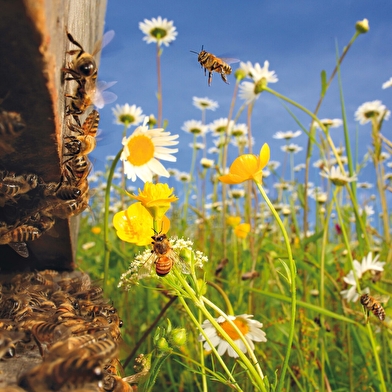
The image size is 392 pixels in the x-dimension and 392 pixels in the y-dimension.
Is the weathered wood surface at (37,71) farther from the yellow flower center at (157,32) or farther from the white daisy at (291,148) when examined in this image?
the white daisy at (291,148)

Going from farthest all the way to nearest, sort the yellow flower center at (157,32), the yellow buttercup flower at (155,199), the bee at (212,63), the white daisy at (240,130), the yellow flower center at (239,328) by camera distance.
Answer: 1. the white daisy at (240,130)
2. the yellow flower center at (157,32)
3. the bee at (212,63)
4. the yellow flower center at (239,328)
5. the yellow buttercup flower at (155,199)

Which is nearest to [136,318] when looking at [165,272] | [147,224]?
[147,224]

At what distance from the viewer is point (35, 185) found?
106cm

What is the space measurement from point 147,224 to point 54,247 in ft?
1.37

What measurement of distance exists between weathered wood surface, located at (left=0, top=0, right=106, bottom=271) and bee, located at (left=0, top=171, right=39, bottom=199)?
Answer: 0.02 meters

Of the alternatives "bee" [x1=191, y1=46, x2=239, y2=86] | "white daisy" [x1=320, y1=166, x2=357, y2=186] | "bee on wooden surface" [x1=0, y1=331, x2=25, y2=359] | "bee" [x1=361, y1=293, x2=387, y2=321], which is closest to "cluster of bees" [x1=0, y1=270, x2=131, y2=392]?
"bee on wooden surface" [x1=0, y1=331, x2=25, y2=359]

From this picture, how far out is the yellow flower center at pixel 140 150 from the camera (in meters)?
1.30

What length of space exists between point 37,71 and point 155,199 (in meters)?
0.42

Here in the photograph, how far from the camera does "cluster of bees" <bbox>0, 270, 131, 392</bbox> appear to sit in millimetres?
629

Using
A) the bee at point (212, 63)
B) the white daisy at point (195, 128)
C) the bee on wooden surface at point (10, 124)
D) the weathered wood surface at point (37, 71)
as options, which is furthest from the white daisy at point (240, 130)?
the bee on wooden surface at point (10, 124)

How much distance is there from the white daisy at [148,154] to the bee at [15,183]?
30 centimetres

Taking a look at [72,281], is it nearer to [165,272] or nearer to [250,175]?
Answer: [165,272]

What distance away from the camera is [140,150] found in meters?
1.33

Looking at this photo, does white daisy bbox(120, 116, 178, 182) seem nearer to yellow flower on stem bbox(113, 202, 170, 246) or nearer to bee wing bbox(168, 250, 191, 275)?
yellow flower on stem bbox(113, 202, 170, 246)
